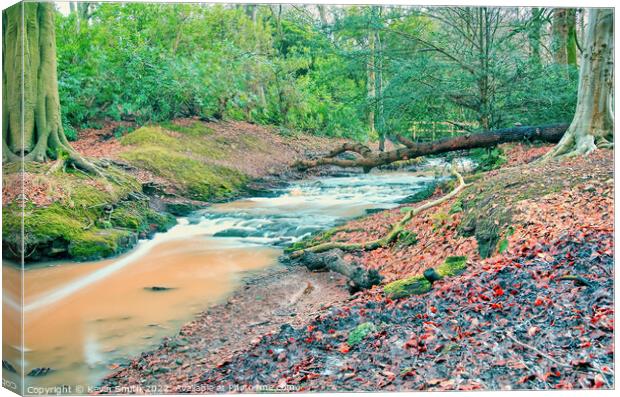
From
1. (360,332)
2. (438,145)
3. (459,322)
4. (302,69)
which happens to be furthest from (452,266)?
(302,69)

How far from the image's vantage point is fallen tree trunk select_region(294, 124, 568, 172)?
586 centimetres

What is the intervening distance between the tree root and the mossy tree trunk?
2.35 meters

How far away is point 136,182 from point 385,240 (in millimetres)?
2372

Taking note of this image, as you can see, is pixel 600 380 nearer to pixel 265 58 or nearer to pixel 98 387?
pixel 98 387

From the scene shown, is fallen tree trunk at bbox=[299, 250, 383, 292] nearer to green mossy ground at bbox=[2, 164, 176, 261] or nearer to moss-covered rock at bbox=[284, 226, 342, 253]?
moss-covered rock at bbox=[284, 226, 342, 253]

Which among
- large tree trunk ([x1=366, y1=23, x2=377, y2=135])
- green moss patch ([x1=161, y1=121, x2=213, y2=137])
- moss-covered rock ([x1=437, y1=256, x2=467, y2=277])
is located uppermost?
large tree trunk ([x1=366, y1=23, x2=377, y2=135])

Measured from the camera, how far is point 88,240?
484cm

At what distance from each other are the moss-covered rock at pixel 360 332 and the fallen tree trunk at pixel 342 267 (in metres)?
0.72

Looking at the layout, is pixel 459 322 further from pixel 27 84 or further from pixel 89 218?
pixel 27 84

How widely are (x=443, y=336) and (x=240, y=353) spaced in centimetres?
145

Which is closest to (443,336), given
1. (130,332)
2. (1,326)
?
(130,332)

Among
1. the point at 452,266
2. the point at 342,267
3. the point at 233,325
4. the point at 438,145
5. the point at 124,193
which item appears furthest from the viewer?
the point at 438,145

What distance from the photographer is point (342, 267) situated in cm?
530

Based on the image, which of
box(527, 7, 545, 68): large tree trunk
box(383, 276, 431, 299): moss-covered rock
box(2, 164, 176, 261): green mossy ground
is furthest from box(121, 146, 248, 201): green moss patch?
box(527, 7, 545, 68): large tree trunk
